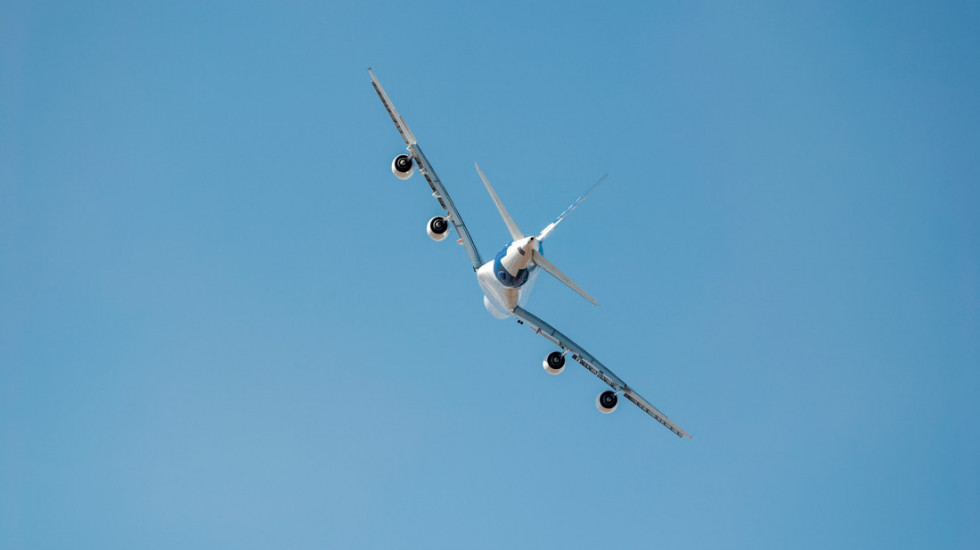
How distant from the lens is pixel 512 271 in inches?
1404

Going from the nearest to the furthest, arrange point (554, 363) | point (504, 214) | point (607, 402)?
1. point (504, 214)
2. point (554, 363)
3. point (607, 402)

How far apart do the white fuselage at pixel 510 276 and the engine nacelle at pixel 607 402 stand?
9.23 m

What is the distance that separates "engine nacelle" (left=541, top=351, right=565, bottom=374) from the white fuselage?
431 centimetres

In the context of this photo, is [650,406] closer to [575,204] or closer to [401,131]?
[575,204]

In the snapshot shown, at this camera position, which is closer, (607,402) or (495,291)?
(495,291)

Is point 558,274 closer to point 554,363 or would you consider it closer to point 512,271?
point 512,271

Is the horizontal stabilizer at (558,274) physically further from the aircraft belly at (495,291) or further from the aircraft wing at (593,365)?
the aircraft wing at (593,365)

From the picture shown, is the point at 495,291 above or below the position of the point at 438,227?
below

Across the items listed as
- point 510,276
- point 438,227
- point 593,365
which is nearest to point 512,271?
point 510,276

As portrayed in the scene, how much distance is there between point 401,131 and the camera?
3666 centimetres

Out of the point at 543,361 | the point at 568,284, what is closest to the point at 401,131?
the point at 568,284

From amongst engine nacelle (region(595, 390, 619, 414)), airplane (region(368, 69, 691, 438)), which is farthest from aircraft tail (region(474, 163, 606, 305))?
engine nacelle (region(595, 390, 619, 414))

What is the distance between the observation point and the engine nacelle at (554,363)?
1677 inches

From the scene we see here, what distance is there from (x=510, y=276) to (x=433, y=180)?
658 cm
